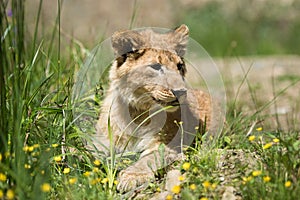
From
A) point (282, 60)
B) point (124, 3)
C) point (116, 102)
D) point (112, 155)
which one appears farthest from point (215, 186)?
point (124, 3)

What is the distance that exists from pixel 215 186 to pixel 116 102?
4.88ft

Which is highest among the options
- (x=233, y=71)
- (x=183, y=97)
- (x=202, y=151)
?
(x=183, y=97)

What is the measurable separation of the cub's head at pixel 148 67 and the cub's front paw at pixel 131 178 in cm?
54

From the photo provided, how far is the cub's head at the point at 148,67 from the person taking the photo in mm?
3920

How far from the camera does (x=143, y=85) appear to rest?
4.07 metres

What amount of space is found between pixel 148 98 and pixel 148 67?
23 cm

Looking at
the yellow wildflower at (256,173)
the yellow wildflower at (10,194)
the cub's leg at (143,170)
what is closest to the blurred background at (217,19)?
the cub's leg at (143,170)

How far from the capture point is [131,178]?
3.64m

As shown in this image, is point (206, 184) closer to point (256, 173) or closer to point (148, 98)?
point (256, 173)

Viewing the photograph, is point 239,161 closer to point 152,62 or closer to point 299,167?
point 299,167

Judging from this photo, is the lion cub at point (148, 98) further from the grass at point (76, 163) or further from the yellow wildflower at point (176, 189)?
the yellow wildflower at point (176, 189)

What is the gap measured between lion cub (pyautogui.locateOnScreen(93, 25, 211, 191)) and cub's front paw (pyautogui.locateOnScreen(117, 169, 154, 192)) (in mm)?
100

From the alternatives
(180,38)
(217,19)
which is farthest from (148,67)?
(217,19)

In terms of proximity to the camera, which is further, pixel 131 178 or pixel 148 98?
pixel 148 98
